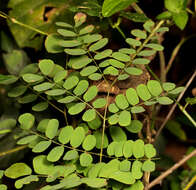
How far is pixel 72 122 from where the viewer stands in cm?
127

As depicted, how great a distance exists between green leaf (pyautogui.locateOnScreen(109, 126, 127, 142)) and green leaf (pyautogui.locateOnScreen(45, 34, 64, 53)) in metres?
0.38

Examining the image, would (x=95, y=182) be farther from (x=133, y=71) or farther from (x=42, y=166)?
(x=133, y=71)

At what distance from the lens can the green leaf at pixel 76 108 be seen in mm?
1070

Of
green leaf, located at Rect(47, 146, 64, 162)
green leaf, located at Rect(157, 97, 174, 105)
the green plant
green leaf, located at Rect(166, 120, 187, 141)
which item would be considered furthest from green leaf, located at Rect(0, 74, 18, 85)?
green leaf, located at Rect(166, 120, 187, 141)

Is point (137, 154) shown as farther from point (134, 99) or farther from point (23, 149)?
point (23, 149)

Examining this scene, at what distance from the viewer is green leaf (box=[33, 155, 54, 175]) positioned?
1.04 meters

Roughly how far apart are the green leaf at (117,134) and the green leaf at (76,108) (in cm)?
13

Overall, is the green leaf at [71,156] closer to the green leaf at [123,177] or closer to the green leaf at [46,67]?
the green leaf at [123,177]

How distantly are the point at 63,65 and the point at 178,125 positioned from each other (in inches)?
35.3

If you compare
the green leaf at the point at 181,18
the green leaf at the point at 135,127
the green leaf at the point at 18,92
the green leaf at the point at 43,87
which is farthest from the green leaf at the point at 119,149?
the green leaf at the point at 181,18

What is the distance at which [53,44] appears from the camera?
1.30m

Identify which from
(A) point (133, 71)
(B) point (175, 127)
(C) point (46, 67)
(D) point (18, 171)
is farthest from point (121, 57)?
(B) point (175, 127)

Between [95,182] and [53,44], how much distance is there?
0.61 metres

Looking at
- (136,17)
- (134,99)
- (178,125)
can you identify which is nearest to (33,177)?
(134,99)
